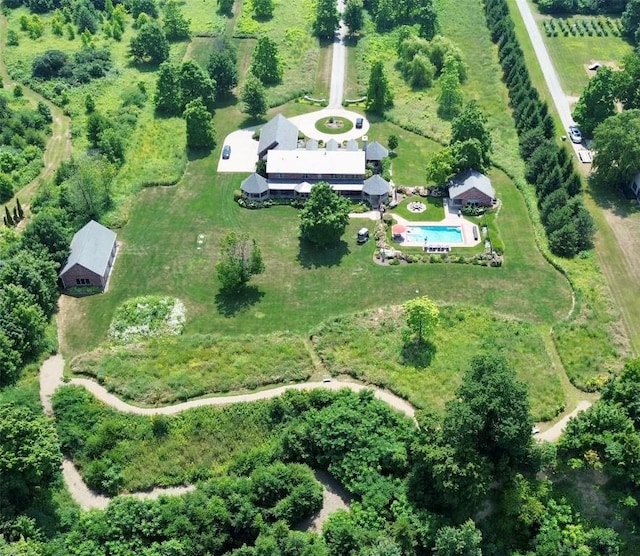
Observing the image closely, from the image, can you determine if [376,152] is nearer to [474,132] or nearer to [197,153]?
[474,132]

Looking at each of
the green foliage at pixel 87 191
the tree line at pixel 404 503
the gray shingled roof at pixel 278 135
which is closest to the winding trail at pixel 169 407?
the tree line at pixel 404 503

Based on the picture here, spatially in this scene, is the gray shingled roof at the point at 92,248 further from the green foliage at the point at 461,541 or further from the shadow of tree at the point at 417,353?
the green foliage at the point at 461,541

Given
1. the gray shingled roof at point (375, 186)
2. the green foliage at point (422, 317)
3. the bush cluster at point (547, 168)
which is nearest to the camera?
the green foliage at point (422, 317)

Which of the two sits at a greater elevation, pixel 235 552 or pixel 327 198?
pixel 327 198

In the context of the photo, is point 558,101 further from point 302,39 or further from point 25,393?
point 25,393

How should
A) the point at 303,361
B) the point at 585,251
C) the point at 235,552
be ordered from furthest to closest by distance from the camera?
1. the point at 585,251
2. the point at 303,361
3. the point at 235,552

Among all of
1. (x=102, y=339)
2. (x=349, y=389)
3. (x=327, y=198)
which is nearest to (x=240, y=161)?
(x=327, y=198)
